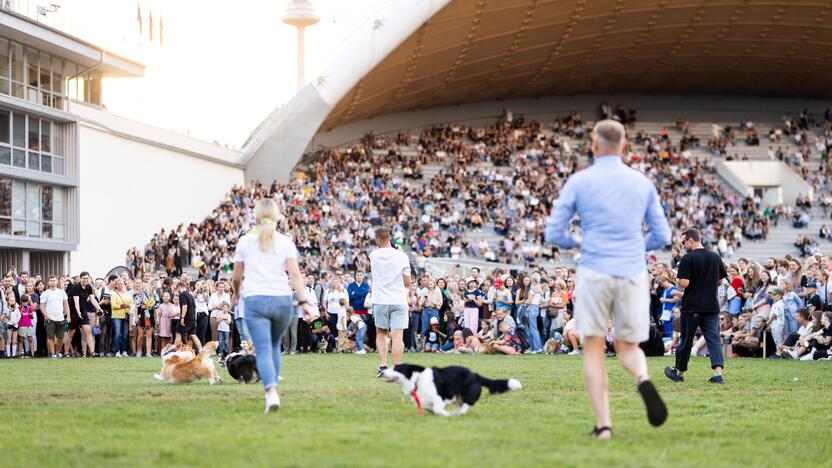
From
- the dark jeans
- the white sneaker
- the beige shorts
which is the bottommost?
the white sneaker

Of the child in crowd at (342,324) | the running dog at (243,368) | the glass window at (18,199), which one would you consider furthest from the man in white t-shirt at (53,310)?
the glass window at (18,199)

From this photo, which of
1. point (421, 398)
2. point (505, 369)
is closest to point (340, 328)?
point (505, 369)

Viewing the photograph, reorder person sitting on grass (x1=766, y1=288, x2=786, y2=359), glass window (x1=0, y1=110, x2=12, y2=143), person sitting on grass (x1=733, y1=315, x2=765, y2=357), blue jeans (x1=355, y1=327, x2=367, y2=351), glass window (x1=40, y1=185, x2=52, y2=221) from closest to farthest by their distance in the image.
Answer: person sitting on grass (x1=766, y1=288, x2=786, y2=359), person sitting on grass (x1=733, y1=315, x2=765, y2=357), blue jeans (x1=355, y1=327, x2=367, y2=351), glass window (x1=0, y1=110, x2=12, y2=143), glass window (x1=40, y1=185, x2=52, y2=221)

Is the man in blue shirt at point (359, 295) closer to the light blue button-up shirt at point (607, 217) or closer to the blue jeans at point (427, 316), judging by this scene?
the blue jeans at point (427, 316)

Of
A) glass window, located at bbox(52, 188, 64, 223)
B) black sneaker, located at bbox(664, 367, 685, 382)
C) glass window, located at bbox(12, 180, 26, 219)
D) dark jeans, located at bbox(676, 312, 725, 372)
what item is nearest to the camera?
dark jeans, located at bbox(676, 312, 725, 372)

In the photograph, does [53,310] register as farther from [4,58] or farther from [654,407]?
[654,407]

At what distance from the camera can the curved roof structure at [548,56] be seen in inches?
1791

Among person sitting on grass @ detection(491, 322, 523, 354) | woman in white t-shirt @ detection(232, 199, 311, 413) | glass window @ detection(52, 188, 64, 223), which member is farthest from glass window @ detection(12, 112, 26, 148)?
woman in white t-shirt @ detection(232, 199, 311, 413)

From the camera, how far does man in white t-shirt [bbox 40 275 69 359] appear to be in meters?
20.7

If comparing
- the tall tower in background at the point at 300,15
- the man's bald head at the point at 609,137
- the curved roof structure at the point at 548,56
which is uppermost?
the tall tower in background at the point at 300,15

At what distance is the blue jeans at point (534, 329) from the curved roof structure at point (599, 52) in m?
26.7

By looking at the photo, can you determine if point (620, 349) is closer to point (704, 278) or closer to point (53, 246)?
point (704, 278)

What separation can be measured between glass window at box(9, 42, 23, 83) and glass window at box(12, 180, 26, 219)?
3.23 metres

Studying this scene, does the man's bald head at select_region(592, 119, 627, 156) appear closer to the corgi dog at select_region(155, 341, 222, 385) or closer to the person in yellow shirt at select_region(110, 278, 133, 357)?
the corgi dog at select_region(155, 341, 222, 385)
